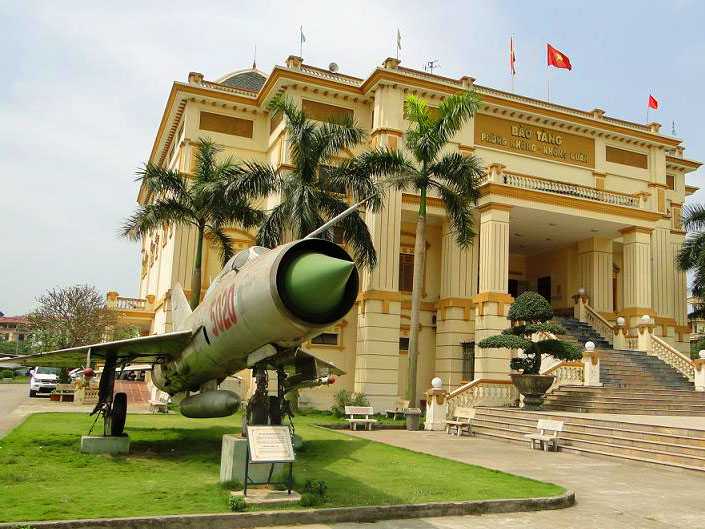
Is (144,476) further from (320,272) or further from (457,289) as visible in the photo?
(457,289)

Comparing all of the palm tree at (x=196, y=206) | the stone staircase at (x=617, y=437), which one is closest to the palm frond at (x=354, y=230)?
the palm tree at (x=196, y=206)

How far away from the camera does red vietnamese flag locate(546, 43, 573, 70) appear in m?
30.2

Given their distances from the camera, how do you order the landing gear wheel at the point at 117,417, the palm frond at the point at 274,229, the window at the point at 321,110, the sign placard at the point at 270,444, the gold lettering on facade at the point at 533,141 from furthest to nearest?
the gold lettering on facade at the point at 533,141, the window at the point at 321,110, the palm frond at the point at 274,229, the landing gear wheel at the point at 117,417, the sign placard at the point at 270,444

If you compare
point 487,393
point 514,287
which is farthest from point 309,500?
point 514,287

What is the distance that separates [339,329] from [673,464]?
15140 mm

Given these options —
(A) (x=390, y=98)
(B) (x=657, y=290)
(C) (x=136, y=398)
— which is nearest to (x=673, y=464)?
(A) (x=390, y=98)

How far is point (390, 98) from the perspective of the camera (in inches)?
1052

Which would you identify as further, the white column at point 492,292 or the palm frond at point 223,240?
the white column at point 492,292

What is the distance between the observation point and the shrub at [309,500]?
7875mm

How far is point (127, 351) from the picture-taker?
12.8 metres

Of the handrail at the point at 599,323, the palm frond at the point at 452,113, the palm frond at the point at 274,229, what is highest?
the palm frond at the point at 452,113

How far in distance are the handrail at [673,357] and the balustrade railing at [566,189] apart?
587cm

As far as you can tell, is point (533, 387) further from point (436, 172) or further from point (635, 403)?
point (436, 172)

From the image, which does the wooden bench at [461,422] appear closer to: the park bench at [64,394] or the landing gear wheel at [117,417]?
the landing gear wheel at [117,417]
